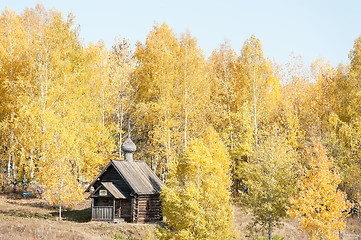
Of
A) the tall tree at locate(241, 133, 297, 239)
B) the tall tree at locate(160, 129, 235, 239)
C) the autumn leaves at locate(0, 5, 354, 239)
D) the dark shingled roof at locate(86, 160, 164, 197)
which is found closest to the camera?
the tall tree at locate(160, 129, 235, 239)

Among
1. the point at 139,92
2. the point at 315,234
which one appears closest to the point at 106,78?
the point at 139,92

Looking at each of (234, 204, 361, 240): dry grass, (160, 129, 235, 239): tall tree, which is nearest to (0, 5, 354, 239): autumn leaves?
(160, 129, 235, 239): tall tree

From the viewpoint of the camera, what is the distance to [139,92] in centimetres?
4322

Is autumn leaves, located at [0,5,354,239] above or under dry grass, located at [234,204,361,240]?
above

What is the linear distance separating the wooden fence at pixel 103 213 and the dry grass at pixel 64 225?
31.0 inches

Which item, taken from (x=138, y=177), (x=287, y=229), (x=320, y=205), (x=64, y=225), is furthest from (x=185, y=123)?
(x=320, y=205)

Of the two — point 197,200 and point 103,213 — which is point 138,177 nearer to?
point 103,213

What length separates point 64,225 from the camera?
29141 mm

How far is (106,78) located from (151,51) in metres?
6.18

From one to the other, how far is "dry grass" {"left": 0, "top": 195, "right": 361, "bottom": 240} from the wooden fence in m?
0.79

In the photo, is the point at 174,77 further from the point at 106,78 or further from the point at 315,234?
the point at 315,234

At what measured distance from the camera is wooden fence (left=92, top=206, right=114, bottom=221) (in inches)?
1315

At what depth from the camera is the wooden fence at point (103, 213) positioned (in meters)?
33.4

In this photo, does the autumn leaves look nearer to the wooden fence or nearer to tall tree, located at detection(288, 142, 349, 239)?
tall tree, located at detection(288, 142, 349, 239)
